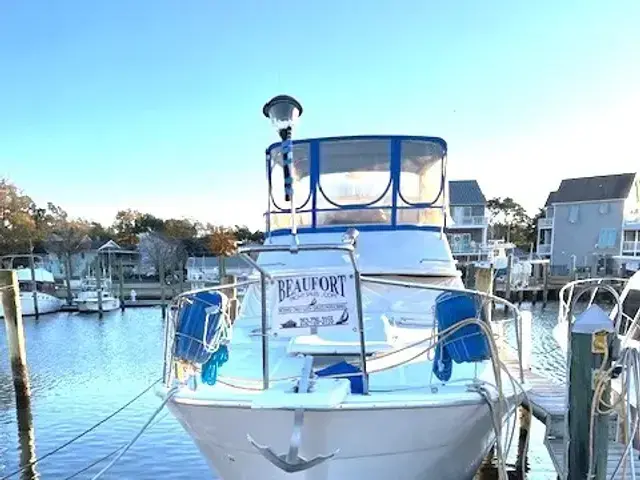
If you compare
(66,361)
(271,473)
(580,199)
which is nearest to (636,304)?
(271,473)

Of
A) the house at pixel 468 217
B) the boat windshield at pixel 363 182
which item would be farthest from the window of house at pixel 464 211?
the boat windshield at pixel 363 182

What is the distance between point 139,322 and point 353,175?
909 inches

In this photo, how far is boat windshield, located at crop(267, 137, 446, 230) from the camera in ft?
22.8

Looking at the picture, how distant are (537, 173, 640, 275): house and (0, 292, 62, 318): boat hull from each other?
35.8m

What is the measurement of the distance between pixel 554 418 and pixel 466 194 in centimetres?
4357

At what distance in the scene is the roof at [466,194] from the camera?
47.7m

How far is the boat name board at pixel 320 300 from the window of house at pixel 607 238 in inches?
1734

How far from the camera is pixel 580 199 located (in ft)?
145

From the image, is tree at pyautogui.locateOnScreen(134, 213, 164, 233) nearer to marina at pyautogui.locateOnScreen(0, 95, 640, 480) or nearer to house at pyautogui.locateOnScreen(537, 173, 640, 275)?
house at pyautogui.locateOnScreen(537, 173, 640, 275)

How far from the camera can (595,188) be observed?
145ft

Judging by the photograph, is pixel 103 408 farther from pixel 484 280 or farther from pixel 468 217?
pixel 468 217

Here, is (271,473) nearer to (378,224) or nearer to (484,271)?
(378,224)

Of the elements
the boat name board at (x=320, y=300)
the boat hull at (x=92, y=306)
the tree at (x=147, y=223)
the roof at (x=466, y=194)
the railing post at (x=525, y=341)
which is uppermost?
the roof at (x=466, y=194)

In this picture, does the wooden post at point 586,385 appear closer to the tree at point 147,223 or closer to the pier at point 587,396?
the pier at point 587,396
